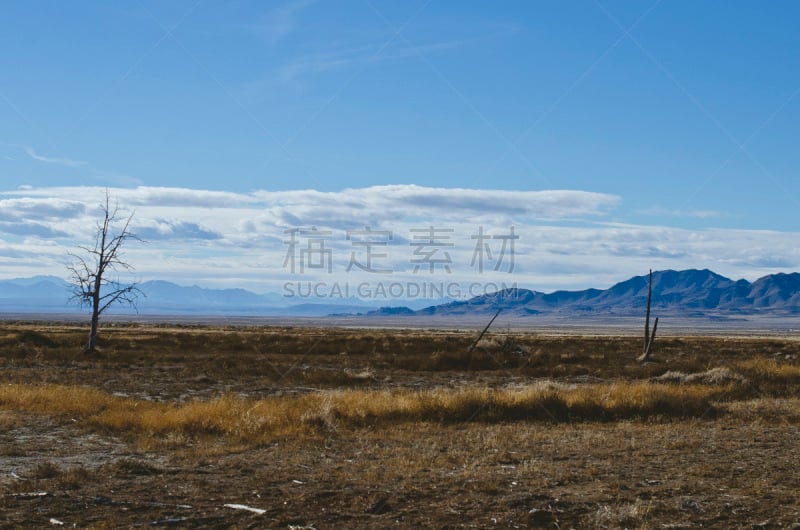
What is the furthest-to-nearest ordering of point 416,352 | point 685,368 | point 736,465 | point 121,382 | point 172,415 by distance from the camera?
1. point 416,352
2. point 685,368
3. point 121,382
4. point 172,415
5. point 736,465

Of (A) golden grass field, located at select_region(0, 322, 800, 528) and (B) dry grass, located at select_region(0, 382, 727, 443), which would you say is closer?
(A) golden grass field, located at select_region(0, 322, 800, 528)

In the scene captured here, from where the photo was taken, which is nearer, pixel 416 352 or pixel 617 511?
pixel 617 511

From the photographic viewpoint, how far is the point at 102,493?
30.9 feet

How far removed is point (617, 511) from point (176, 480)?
572 centimetres

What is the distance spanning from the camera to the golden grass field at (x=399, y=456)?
8641 millimetres

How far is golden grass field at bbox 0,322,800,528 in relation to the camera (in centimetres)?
864

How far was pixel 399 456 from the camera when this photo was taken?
12.3 meters

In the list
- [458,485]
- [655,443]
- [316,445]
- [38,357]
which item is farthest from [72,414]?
[38,357]

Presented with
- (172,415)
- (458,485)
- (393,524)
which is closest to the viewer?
(393,524)

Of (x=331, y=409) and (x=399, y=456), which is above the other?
(x=331, y=409)

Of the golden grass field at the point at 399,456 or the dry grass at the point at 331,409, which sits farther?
A: the dry grass at the point at 331,409

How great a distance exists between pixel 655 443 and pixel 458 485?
17.8 feet

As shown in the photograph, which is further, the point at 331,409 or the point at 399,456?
the point at 331,409

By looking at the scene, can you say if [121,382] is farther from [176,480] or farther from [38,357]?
[176,480]
